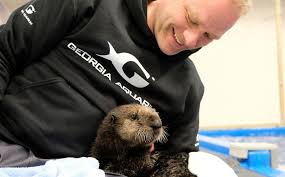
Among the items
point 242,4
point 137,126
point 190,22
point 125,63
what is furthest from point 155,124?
point 242,4

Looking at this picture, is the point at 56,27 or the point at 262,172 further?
the point at 262,172

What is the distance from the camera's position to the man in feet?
3.39

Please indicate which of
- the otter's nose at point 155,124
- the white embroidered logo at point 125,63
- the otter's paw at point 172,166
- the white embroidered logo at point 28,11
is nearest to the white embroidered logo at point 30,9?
the white embroidered logo at point 28,11

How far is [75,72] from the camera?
1.09m

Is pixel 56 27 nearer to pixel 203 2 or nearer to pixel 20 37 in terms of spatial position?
pixel 20 37

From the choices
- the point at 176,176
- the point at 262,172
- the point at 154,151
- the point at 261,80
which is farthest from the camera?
the point at 261,80

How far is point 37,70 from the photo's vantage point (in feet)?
3.59

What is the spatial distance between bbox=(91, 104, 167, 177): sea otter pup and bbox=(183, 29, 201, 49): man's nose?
0.76 ft

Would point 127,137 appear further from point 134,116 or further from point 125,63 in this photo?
point 125,63

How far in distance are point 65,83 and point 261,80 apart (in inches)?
143

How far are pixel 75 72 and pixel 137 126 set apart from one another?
25 centimetres

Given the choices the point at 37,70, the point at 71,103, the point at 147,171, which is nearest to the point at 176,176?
the point at 147,171

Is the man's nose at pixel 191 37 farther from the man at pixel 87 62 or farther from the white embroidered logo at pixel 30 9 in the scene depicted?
the white embroidered logo at pixel 30 9

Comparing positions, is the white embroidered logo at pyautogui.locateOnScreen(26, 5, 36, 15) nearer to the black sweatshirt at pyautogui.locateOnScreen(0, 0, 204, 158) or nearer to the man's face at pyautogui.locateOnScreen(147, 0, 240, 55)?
the black sweatshirt at pyautogui.locateOnScreen(0, 0, 204, 158)
